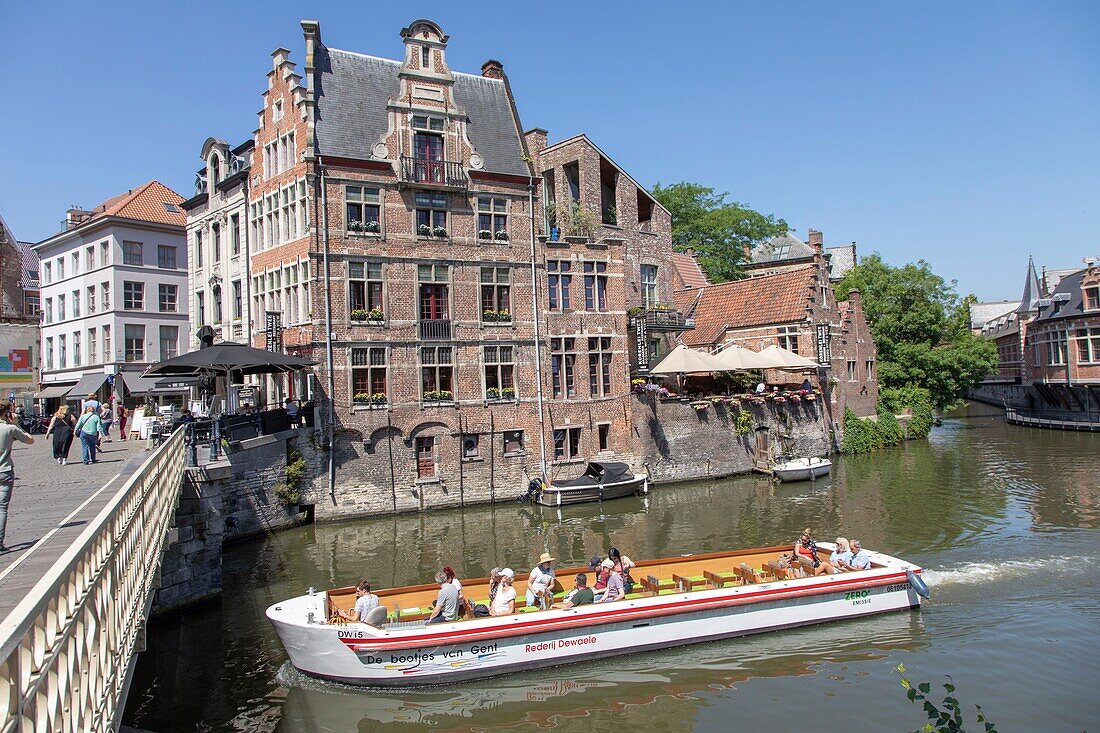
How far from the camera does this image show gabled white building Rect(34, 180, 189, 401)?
36.8 m

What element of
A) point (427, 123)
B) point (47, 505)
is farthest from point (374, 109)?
point (47, 505)

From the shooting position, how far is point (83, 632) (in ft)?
17.2

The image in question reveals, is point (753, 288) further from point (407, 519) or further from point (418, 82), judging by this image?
point (407, 519)

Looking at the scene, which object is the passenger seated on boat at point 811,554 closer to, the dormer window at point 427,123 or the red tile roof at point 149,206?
the dormer window at point 427,123

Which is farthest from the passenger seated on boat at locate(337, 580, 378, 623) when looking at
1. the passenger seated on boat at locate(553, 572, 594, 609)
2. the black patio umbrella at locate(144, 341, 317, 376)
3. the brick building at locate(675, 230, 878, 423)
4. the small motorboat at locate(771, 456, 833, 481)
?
the brick building at locate(675, 230, 878, 423)

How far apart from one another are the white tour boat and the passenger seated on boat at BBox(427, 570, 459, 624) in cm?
36

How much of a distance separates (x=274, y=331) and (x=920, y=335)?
38.2 meters

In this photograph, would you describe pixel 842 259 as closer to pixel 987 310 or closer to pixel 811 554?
pixel 987 310

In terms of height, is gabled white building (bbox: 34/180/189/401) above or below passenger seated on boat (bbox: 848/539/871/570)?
above

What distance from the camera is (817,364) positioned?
35906 millimetres

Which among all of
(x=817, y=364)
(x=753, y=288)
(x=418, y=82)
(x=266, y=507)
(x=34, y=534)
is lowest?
(x=266, y=507)

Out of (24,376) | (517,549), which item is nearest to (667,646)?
(517,549)

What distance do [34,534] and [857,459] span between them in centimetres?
3490

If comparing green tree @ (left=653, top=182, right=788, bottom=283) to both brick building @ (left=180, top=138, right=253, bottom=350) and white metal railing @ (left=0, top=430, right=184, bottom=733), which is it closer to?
brick building @ (left=180, top=138, right=253, bottom=350)
